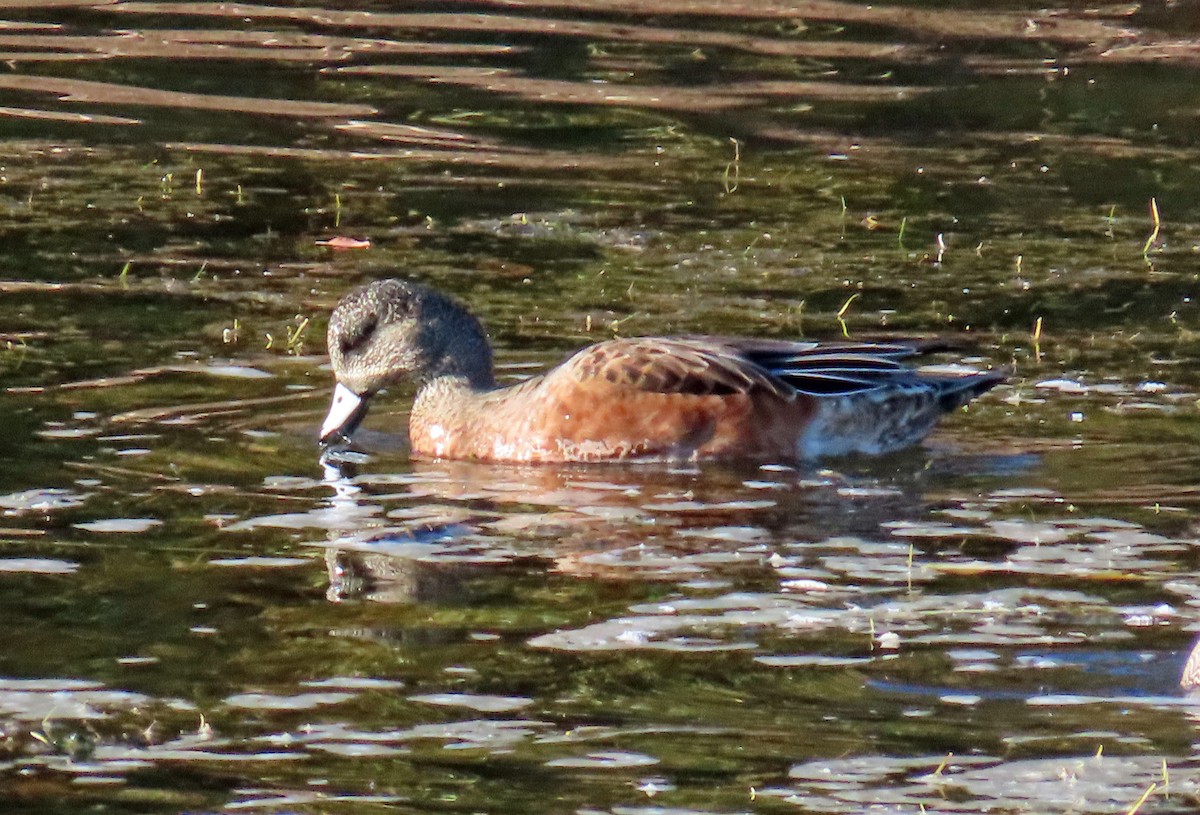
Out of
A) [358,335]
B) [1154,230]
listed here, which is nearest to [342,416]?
[358,335]

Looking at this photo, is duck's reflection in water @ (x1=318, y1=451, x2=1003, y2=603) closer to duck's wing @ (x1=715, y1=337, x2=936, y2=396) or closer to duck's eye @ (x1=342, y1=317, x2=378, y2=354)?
duck's wing @ (x1=715, y1=337, x2=936, y2=396)

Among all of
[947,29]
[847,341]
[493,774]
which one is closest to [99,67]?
[947,29]

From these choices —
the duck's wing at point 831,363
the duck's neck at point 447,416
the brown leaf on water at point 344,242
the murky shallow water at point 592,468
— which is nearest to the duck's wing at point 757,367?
the duck's wing at point 831,363

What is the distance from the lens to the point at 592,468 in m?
8.69

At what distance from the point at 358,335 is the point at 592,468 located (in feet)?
3.98

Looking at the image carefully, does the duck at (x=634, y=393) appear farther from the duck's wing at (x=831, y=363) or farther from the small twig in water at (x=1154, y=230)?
the small twig in water at (x=1154, y=230)

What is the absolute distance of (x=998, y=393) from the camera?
970 centimetres

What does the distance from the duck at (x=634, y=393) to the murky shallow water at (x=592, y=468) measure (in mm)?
158

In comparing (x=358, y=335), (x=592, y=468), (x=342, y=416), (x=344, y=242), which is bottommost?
(x=592, y=468)

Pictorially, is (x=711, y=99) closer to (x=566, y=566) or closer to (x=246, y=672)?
(x=566, y=566)

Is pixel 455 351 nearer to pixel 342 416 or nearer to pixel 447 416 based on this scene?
pixel 447 416

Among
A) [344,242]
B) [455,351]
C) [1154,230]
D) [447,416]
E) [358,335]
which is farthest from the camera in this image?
[1154,230]

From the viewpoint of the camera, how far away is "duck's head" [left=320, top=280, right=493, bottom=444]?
9281 millimetres

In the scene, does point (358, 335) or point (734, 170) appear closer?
point (358, 335)
